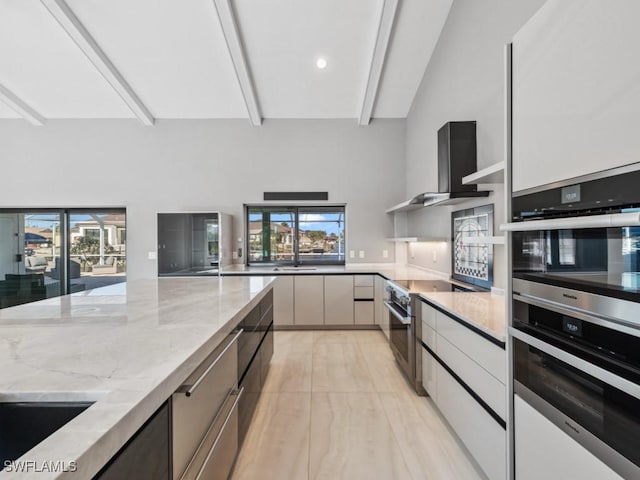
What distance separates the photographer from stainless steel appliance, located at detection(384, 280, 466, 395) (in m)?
2.41

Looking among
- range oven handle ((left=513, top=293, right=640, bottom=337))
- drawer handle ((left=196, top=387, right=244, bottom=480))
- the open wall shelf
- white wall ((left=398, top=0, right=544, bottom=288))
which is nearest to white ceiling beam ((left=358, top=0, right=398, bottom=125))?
white wall ((left=398, top=0, right=544, bottom=288))

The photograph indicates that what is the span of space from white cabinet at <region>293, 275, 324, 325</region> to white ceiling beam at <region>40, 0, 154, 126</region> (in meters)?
3.45

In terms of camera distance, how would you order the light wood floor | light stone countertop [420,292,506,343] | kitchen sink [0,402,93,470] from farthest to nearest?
1. the light wood floor
2. light stone countertop [420,292,506,343]
3. kitchen sink [0,402,93,470]

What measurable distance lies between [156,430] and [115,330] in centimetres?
56

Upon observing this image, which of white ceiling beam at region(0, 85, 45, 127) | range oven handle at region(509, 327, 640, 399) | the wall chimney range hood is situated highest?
white ceiling beam at region(0, 85, 45, 127)

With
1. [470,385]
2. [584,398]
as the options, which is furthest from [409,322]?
[584,398]

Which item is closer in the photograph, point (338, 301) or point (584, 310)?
point (584, 310)

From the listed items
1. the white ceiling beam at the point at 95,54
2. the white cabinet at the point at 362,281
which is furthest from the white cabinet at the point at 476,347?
the white ceiling beam at the point at 95,54

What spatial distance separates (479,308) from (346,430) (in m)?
1.22

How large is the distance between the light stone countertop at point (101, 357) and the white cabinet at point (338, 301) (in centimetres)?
249

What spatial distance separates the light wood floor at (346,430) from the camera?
1661 millimetres

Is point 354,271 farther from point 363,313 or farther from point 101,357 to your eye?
point 101,357

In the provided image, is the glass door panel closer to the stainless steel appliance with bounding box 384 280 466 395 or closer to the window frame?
the window frame

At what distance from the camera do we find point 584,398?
912 mm
